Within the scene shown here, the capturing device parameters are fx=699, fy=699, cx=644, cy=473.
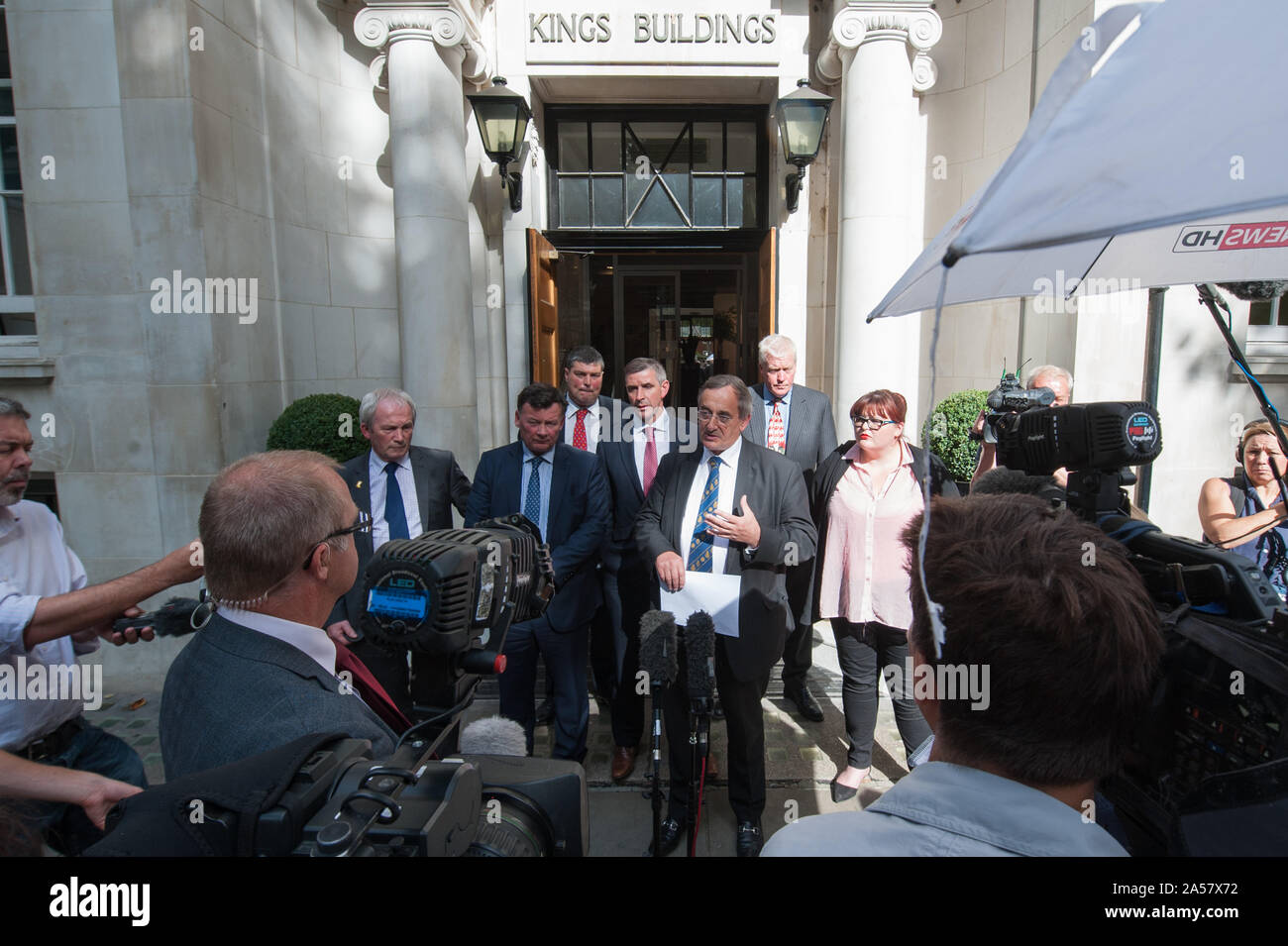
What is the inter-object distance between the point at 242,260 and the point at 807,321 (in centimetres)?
510

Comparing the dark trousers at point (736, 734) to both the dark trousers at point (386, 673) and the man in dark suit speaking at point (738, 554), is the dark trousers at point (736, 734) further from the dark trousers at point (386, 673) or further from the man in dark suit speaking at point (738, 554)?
the dark trousers at point (386, 673)

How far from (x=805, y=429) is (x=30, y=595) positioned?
12.4ft

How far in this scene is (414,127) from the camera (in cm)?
593

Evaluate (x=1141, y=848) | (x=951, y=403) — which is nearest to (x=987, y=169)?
(x=951, y=403)

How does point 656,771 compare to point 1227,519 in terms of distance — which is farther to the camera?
point 1227,519

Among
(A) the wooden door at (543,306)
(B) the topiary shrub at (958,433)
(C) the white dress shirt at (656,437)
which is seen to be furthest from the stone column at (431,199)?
(B) the topiary shrub at (958,433)

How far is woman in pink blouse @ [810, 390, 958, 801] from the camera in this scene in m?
3.43

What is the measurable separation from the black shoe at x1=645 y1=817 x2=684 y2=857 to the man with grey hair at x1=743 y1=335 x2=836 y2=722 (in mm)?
1436

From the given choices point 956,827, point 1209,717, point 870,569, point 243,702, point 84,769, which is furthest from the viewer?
point 870,569

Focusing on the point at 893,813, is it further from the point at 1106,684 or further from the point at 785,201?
the point at 785,201

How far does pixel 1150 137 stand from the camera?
1.08 m

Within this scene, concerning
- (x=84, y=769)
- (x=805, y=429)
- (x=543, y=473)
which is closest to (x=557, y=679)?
(x=543, y=473)

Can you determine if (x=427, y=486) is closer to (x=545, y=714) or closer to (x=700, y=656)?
(x=545, y=714)

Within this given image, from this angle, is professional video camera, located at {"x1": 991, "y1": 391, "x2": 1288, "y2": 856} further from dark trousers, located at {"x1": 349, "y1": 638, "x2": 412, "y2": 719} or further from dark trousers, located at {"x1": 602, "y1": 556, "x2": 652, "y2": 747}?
dark trousers, located at {"x1": 349, "y1": 638, "x2": 412, "y2": 719}
